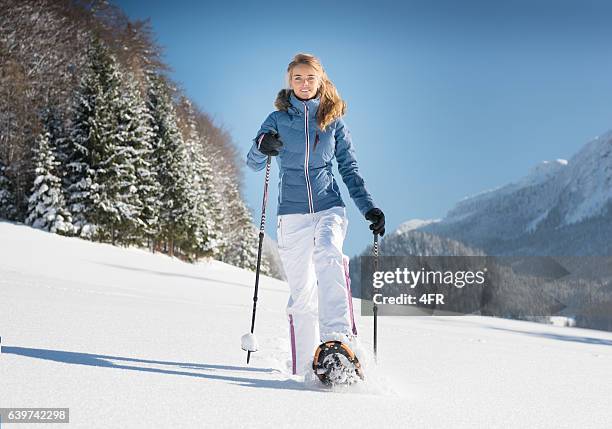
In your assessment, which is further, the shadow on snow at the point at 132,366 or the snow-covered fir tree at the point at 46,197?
the snow-covered fir tree at the point at 46,197

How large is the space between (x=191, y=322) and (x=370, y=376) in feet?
8.90

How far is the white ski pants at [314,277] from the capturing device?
298 centimetres

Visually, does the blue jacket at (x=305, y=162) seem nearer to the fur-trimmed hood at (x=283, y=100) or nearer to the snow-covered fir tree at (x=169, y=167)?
the fur-trimmed hood at (x=283, y=100)

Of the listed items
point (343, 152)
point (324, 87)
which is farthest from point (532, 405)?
point (324, 87)

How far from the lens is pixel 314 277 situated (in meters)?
3.42

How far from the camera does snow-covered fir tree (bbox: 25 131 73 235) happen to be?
22125 millimetres

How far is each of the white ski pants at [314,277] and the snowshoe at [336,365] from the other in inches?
8.2

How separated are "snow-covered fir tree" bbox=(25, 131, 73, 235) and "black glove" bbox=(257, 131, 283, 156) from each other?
21546 mm

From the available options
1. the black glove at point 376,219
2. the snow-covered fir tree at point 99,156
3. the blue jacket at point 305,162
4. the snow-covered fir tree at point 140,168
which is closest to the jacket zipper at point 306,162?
the blue jacket at point 305,162

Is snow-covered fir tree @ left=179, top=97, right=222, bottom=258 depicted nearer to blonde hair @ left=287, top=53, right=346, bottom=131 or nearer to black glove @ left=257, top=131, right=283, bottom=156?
blonde hair @ left=287, top=53, right=346, bottom=131

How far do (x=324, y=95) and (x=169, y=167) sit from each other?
27.5m

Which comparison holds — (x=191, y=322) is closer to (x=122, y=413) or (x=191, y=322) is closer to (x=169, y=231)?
(x=122, y=413)

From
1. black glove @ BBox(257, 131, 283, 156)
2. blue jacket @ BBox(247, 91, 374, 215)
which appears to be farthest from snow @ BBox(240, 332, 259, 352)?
black glove @ BBox(257, 131, 283, 156)

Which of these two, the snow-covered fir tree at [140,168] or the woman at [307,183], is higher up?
the snow-covered fir tree at [140,168]
